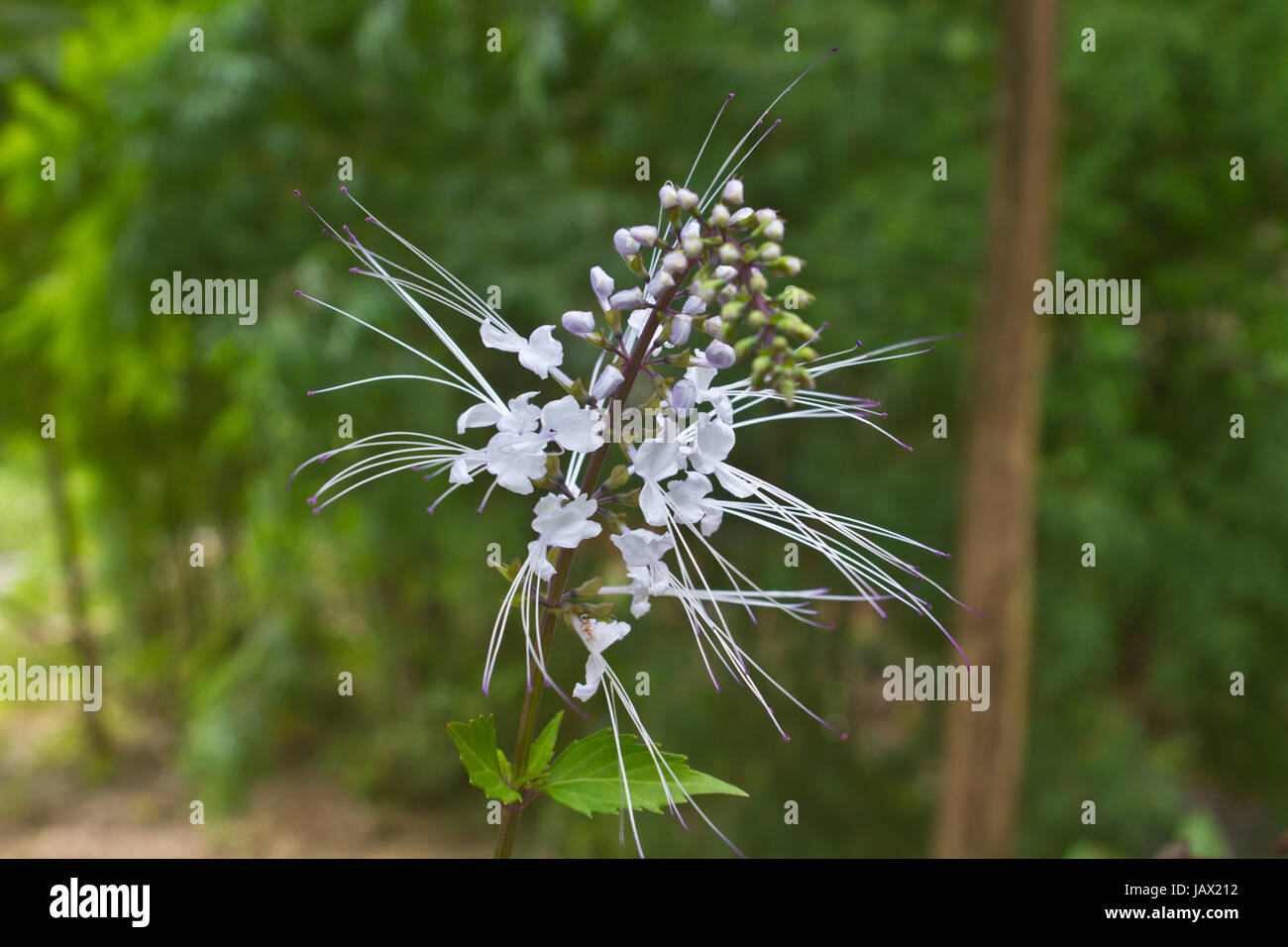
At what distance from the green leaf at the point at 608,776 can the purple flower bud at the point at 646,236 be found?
0.34 metres

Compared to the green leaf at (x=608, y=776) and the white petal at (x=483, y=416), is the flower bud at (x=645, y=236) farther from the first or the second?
the green leaf at (x=608, y=776)

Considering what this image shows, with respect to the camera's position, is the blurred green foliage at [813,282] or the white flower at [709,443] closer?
the white flower at [709,443]

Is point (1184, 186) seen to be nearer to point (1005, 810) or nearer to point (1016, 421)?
point (1016, 421)

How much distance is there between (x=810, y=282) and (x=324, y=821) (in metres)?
3.58

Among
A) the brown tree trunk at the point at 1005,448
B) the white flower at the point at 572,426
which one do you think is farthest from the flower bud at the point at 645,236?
the brown tree trunk at the point at 1005,448

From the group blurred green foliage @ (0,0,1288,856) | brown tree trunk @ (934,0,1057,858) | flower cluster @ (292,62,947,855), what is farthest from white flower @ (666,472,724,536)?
blurred green foliage @ (0,0,1288,856)

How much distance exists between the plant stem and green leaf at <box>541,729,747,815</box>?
0.14ft

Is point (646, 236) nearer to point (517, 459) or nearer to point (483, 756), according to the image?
point (517, 459)

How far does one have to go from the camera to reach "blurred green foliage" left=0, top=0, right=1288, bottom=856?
3.59 meters

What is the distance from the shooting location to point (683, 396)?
0.65m

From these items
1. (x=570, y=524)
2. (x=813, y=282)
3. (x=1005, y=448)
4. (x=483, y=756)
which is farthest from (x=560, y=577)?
(x=813, y=282)

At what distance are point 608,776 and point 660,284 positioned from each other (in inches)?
13.8

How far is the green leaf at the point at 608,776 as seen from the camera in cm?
69

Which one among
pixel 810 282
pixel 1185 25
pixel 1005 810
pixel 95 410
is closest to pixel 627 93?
pixel 810 282
